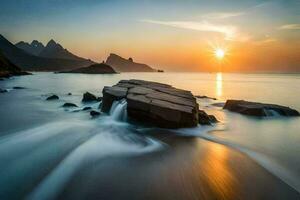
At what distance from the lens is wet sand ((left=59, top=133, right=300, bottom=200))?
5094 mm

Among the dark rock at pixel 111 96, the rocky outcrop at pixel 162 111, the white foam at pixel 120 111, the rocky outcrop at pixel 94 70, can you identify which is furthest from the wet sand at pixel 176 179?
the rocky outcrop at pixel 94 70

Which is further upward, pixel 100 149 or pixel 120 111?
pixel 120 111

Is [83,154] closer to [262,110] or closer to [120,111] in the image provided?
[120,111]

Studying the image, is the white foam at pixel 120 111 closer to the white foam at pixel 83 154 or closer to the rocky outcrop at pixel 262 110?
the white foam at pixel 83 154

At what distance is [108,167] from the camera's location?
6473mm

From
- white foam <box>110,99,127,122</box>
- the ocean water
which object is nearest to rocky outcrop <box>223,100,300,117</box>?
the ocean water

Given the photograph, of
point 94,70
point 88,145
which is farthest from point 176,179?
point 94,70

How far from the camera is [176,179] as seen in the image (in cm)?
582

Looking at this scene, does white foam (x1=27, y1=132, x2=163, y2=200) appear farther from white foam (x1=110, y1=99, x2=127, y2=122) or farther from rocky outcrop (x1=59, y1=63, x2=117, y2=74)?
rocky outcrop (x1=59, y1=63, x2=117, y2=74)

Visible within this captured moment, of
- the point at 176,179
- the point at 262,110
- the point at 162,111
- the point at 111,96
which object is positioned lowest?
the point at 262,110

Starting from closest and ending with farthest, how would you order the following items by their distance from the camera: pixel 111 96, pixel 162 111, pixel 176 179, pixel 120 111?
pixel 176 179, pixel 162 111, pixel 120 111, pixel 111 96

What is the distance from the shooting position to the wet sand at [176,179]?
5094mm

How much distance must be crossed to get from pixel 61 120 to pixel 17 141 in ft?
14.5

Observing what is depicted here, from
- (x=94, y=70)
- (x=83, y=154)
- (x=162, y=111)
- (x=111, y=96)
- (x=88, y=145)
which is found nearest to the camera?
(x=83, y=154)
